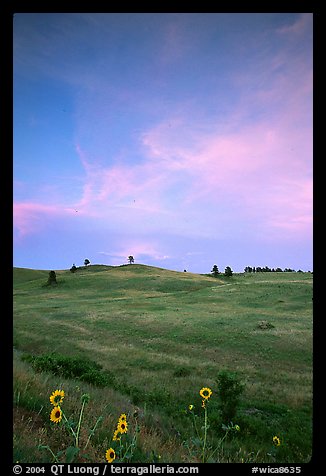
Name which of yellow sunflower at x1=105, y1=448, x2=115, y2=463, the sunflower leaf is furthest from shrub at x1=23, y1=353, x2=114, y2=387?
the sunflower leaf

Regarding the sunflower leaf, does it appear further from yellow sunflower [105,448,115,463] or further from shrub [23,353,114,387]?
shrub [23,353,114,387]

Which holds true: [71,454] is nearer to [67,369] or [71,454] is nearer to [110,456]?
[110,456]

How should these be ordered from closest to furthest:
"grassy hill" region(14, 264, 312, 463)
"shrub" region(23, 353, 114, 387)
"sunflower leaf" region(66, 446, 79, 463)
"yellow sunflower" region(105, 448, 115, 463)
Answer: "sunflower leaf" region(66, 446, 79, 463) < "yellow sunflower" region(105, 448, 115, 463) < "grassy hill" region(14, 264, 312, 463) < "shrub" region(23, 353, 114, 387)

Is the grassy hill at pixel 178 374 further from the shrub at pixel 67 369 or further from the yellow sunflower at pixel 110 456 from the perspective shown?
the yellow sunflower at pixel 110 456

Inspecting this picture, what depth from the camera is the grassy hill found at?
3.90 m

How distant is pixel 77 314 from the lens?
38.5 meters

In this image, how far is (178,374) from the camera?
48.4 ft

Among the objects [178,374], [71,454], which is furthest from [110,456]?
[178,374]

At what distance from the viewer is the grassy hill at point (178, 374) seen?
3.90 m
